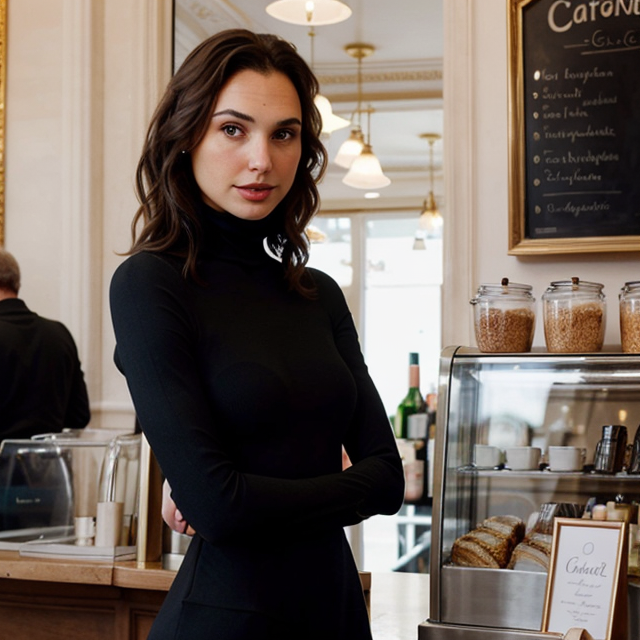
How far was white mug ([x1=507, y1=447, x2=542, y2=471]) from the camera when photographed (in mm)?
2154

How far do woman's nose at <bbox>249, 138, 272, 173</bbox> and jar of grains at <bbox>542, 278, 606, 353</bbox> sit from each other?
3.62ft

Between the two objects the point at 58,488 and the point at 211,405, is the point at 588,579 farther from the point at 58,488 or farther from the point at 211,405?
the point at 58,488

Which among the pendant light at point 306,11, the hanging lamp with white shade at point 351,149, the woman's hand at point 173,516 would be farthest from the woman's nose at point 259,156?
the hanging lamp with white shade at point 351,149

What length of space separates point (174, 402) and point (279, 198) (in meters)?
0.31

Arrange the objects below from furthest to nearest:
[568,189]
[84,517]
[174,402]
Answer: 1. [568,189]
2. [84,517]
3. [174,402]

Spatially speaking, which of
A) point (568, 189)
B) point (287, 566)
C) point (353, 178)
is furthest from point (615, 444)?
point (353, 178)

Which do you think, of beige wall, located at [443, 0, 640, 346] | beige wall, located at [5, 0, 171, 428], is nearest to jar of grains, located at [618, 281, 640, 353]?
beige wall, located at [443, 0, 640, 346]

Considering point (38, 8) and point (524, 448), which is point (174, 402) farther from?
point (38, 8)

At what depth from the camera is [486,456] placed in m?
2.15

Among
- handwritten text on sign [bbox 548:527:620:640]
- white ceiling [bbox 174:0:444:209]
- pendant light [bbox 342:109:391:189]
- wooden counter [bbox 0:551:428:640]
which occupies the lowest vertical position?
wooden counter [bbox 0:551:428:640]

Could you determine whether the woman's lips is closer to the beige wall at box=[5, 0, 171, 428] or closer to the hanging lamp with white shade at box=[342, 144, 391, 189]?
the beige wall at box=[5, 0, 171, 428]

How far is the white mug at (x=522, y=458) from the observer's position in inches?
84.8

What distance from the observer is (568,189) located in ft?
8.17

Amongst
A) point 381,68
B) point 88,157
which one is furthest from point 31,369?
point 381,68
